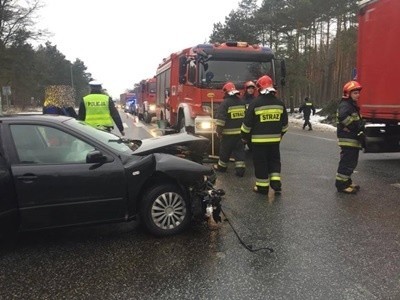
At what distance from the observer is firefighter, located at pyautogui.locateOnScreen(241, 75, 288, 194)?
6578 millimetres

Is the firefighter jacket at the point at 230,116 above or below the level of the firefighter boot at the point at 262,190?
above

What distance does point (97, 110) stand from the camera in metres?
7.41

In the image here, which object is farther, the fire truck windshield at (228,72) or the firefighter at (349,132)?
the fire truck windshield at (228,72)

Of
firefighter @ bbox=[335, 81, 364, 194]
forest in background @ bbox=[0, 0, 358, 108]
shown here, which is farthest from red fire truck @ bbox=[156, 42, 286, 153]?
forest in background @ bbox=[0, 0, 358, 108]

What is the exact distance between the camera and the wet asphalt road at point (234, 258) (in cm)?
349

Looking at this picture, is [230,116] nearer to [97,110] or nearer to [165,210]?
[97,110]

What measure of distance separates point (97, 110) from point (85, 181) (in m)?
3.23

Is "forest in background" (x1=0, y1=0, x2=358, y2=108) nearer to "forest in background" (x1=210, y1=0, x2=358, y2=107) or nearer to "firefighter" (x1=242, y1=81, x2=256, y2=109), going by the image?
"forest in background" (x1=210, y1=0, x2=358, y2=107)

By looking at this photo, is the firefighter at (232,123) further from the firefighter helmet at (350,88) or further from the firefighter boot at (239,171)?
the firefighter helmet at (350,88)

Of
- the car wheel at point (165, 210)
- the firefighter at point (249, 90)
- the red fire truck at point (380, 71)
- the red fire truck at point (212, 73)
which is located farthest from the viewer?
the red fire truck at point (212, 73)

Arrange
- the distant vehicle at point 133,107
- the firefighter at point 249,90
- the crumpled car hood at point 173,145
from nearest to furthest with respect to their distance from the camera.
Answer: the crumpled car hood at point 173,145
the firefighter at point 249,90
the distant vehicle at point 133,107

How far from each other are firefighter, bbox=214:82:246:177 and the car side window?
4222 millimetres

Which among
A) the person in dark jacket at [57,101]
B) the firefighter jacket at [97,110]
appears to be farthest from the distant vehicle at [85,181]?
the person in dark jacket at [57,101]

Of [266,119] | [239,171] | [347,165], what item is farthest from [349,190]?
[239,171]
